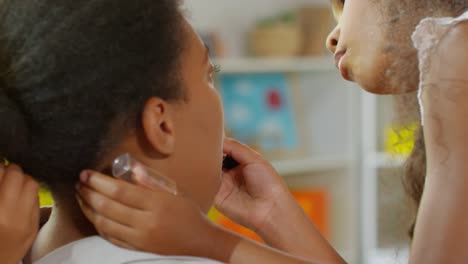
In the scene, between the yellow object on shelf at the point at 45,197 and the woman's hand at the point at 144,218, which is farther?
the yellow object on shelf at the point at 45,197

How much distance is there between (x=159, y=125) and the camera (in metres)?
0.86

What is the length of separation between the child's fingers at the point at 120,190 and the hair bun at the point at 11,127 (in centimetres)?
9

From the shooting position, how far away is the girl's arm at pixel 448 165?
0.92 metres

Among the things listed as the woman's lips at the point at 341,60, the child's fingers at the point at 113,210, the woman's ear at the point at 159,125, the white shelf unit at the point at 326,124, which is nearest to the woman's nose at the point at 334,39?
the woman's lips at the point at 341,60

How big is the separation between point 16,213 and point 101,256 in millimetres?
103

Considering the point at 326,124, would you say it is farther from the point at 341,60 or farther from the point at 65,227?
the point at 65,227

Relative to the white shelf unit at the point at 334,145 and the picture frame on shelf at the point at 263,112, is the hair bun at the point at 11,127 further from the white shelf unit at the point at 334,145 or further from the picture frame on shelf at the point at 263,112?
the white shelf unit at the point at 334,145

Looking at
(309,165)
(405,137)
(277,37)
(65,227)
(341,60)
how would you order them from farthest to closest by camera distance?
1. (309,165)
2. (277,37)
3. (405,137)
4. (341,60)
5. (65,227)

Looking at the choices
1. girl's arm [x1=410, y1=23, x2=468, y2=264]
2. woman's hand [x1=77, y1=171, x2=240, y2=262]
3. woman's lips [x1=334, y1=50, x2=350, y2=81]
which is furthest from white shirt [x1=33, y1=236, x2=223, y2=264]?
woman's lips [x1=334, y1=50, x2=350, y2=81]

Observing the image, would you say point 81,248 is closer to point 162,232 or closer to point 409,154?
point 162,232

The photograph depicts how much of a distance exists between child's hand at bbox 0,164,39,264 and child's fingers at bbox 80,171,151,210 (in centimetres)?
7

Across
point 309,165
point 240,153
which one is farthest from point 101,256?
point 309,165

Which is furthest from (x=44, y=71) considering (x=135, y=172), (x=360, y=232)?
(x=360, y=232)

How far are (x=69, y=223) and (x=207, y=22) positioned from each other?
228 centimetres
